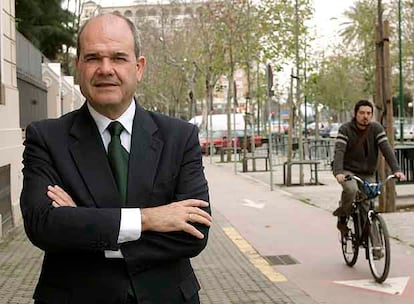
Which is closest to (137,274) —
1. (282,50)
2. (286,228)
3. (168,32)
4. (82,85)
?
(82,85)

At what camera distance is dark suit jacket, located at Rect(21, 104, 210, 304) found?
2.23 m

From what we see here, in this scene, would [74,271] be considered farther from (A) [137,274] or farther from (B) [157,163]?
(B) [157,163]

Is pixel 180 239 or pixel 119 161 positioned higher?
pixel 119 161

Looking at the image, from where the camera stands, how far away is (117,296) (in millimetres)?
2242

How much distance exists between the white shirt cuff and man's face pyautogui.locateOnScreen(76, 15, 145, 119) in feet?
1.15

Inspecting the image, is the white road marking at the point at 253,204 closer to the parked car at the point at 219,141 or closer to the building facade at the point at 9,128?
the building facade at the point at 9,128

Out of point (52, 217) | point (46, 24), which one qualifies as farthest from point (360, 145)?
point (46, 24)

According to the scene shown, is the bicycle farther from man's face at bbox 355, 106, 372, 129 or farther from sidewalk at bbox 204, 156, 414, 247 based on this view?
sidewalk at bbox 204, 156, 414, 247

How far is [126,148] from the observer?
236cm

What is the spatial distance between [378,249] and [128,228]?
202 inches

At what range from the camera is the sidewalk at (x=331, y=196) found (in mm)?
10344

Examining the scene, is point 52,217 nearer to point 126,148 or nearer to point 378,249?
point 126,148

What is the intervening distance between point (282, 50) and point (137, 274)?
2380cm

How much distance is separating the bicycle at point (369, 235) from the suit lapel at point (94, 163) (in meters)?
4.94
